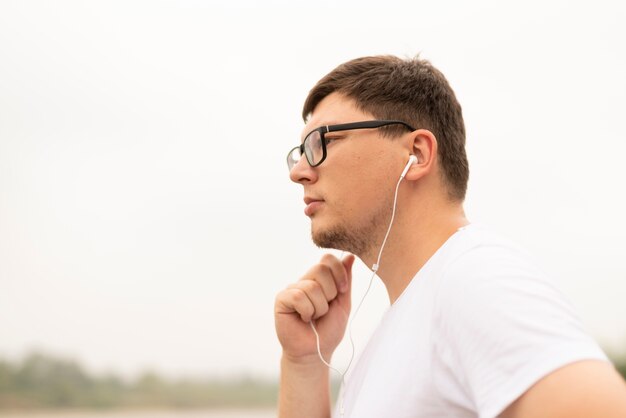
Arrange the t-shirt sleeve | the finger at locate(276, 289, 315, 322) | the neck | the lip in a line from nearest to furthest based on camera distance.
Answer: the t-shirt sleeve
the neck
the lip
the finger at locate(276, 289, 315, 322)

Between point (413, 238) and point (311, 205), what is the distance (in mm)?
232

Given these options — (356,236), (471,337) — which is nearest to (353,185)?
(356,236)

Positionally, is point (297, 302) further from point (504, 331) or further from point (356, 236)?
point (504, 331)

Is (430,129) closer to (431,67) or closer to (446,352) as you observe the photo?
(431,67)

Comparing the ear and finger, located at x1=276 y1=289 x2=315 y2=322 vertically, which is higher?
the ear

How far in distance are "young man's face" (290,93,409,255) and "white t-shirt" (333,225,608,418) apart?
0.20m

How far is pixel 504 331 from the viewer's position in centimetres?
84

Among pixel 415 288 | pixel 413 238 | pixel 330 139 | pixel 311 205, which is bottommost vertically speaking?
pixel 415 288

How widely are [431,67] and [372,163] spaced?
1.05ft

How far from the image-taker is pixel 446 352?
955 millimetres

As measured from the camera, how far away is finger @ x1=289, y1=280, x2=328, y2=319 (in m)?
1.55

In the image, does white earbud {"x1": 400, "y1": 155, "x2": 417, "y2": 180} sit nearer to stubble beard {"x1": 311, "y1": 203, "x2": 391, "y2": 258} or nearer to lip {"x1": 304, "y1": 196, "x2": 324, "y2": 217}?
stubble beard {"x1": 311, "y1": 203, "x2": 391, "y2": 258}

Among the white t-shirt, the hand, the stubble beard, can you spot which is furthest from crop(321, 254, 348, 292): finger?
the white t-shirt

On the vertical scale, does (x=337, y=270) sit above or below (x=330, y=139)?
below
